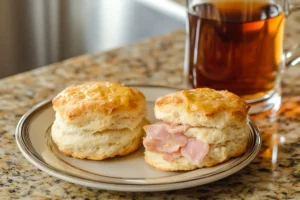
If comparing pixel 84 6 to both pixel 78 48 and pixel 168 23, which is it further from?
pixel 168 23

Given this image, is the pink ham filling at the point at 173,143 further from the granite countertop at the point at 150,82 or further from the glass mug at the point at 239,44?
the glass mug at the point at 239,44

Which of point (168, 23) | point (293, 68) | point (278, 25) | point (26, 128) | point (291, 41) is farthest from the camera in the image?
point (168, 23)

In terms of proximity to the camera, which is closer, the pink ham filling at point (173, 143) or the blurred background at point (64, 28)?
the pink ham filling at point (173, 143)

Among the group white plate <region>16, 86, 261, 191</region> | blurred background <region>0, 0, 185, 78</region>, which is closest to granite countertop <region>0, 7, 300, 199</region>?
white plate <region>16, 86, 261, 191</region>

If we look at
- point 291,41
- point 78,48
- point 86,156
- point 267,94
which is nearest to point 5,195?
point 86,156

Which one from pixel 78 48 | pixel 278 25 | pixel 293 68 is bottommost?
pixel 78 48

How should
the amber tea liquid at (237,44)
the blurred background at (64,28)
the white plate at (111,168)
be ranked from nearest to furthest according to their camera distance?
the white plate at (111,168) < the amber tea liquid at (237,44) < the blurred background at (64,28)

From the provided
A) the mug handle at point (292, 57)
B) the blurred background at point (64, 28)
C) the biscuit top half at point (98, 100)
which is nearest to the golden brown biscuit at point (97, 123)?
the biscuit top half at point (98, 100)
